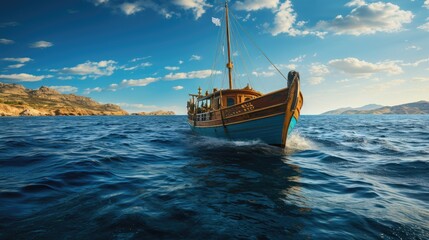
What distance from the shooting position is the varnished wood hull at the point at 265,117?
13617mm

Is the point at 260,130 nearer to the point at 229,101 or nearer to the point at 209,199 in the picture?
the point at 229,101

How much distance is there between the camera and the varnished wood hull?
1362cm

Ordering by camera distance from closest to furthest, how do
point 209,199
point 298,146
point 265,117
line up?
point 209,199 → point 265,117 → point 298,146

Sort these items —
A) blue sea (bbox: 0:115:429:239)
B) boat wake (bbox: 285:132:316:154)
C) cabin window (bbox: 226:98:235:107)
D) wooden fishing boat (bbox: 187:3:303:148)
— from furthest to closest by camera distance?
cabin window (bbox: 226:98:235:107) → boat wake (bbox: 285:132:316:154) → wooden fishing boat (bbox: 187:3:303:148) → blue sea (bbox: 0:115:429:239)

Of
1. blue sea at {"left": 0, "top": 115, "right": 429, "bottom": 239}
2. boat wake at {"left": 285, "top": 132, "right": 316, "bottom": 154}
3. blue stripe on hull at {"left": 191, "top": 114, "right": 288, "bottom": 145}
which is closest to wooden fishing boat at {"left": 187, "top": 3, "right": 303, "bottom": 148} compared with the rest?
blue stripe on hull at {"left": 191, "top": 114, "right": 288, "bottom": 145}

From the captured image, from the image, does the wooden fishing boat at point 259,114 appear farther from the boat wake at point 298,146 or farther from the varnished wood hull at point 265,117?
the boat wake at point 298,146

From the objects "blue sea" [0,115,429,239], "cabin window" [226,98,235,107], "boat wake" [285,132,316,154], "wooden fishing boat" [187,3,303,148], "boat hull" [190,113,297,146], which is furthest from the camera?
"cabin window" [226,98,235,107]

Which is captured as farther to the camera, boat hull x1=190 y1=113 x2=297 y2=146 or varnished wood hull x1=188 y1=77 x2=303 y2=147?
boat hull x1=190 y1=113 x2=297 y2=146

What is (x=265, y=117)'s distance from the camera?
14438 millimetres

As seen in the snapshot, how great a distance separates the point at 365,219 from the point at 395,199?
212 cm

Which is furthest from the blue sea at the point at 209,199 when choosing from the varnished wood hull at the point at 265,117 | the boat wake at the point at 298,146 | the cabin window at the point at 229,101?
the cabin window at the point at 229,101

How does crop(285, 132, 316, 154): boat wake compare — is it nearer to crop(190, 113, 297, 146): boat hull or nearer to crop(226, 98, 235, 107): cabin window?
crop(190, 113, 297, 146): boat hull

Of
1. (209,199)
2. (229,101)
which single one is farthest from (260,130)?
(209,199)

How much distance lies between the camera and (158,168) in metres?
9.60
